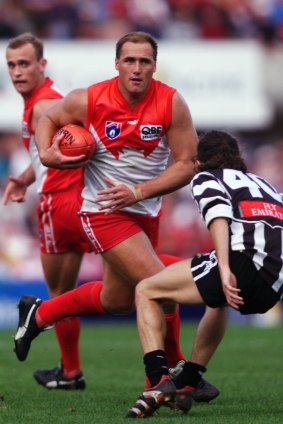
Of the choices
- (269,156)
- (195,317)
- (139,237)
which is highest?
(139,237)

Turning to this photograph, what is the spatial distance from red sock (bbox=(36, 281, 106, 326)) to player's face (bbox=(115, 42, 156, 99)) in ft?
4.48

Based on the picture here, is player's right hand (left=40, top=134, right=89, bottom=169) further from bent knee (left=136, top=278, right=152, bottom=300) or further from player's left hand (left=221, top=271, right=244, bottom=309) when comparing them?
player's left hand (left=221, top=271, right=244, bottom=309)

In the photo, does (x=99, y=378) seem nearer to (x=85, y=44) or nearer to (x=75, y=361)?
(x=75, y=361)

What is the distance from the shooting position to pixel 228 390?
8.22 metres

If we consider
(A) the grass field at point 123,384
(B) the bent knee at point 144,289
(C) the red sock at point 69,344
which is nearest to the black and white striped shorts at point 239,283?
(B) the bent knee at point 144,289

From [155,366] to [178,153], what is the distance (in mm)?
1575

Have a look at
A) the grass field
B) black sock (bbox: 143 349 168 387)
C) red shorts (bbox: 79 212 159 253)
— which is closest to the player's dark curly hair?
red shorts (bbox: 79 212 159 253)

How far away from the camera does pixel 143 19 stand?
1964cm


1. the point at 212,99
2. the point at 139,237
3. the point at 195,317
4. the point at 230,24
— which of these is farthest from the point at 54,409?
the point at 230,24

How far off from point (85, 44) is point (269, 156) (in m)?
3.67

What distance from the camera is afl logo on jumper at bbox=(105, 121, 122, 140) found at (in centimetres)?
742

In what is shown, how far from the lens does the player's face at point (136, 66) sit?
7320 mm

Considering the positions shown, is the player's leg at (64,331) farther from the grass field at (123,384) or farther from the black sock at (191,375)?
the black sock at (191,375)

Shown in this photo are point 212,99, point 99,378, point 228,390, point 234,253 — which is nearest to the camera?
point 234,253
